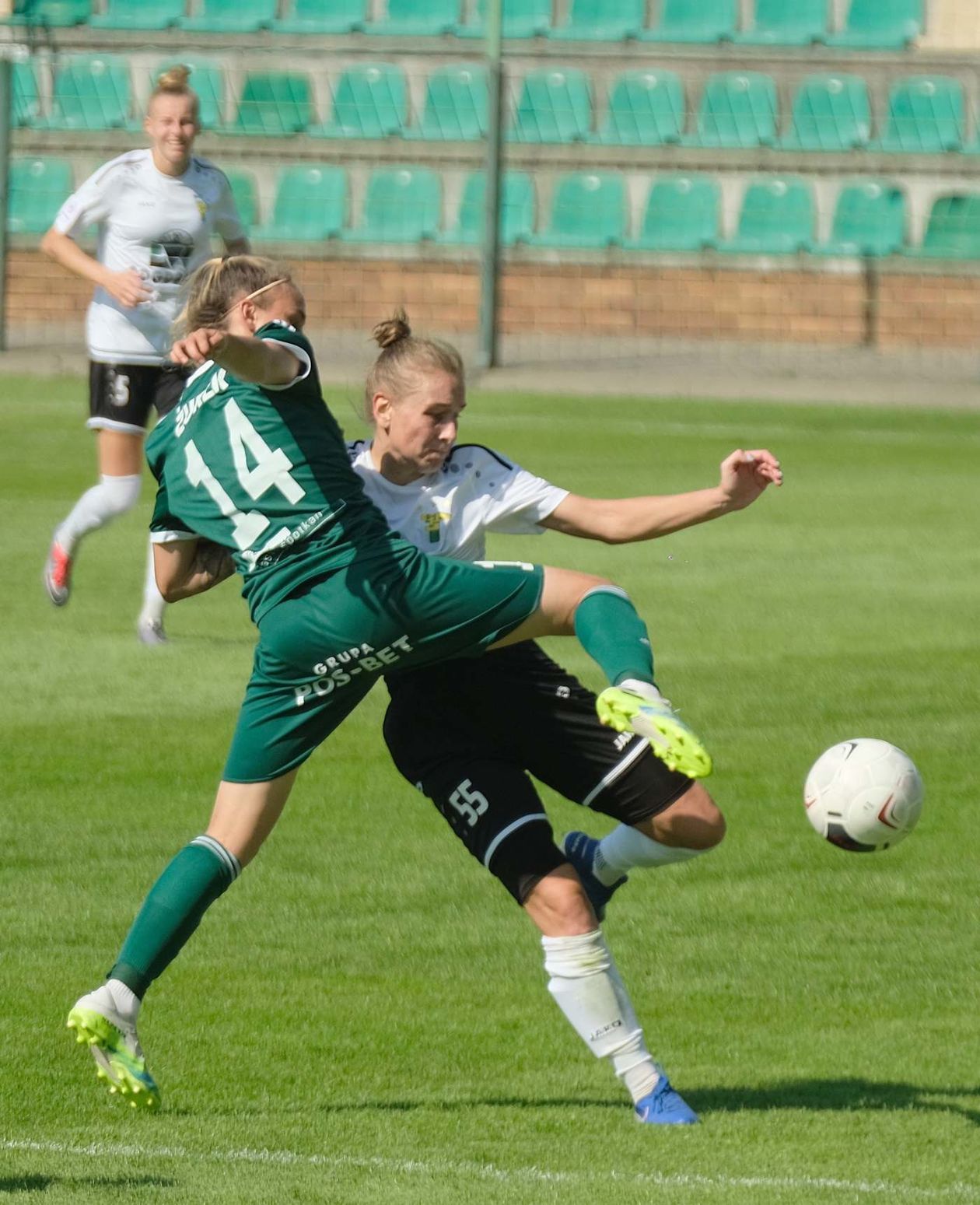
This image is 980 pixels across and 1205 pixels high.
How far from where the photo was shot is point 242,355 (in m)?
4.40

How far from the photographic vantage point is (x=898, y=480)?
1553 centimetres

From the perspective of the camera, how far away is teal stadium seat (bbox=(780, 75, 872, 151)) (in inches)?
928

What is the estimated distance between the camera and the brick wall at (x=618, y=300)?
22.4 m

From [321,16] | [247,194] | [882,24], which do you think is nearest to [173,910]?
[247,194]

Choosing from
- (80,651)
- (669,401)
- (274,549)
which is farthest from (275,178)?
(274,549)

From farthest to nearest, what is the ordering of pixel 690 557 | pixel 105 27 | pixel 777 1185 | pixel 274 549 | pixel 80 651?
pixel 105 27 < pixel 690 557 < pixel 80 651 < pixel 274 549 < pixel 777 1185

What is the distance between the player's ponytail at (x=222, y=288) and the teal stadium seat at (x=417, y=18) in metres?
21.8

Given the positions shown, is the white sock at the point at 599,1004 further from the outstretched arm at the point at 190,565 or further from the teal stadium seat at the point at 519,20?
the teal stadium seat at the point at 519,20

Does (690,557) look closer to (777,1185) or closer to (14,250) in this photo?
(777,1185)

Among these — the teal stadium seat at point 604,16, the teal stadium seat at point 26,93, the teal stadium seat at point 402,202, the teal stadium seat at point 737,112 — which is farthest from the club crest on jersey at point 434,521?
the teal stadium seat at point 604,16

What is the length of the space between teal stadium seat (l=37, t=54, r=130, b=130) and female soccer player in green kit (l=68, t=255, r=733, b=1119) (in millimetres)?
20621

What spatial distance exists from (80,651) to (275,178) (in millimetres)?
15148

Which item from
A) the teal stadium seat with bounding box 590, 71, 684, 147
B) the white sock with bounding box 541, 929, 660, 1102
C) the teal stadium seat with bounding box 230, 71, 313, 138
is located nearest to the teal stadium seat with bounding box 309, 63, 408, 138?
the teal stadium seat with bounding box 230, 71, 313, 138

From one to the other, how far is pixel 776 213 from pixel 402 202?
4.33 metres
